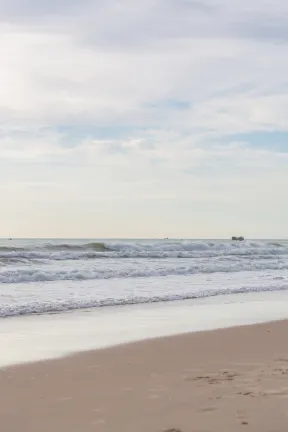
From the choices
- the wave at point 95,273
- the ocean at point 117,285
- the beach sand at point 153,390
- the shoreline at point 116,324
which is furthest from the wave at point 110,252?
the beach sand at point 153,390

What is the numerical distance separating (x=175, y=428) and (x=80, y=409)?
34.7 inches

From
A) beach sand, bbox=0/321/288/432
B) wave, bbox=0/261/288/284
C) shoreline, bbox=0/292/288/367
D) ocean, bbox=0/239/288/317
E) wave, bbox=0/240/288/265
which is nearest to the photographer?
beach sand, bbox=0/321/288/432

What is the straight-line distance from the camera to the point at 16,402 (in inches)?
201

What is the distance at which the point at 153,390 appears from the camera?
18.1 feet

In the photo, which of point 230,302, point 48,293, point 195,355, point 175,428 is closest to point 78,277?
point 48,293

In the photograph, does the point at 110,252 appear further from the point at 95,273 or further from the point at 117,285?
the point at 117,285

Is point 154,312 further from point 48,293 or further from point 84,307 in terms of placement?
point 48,293

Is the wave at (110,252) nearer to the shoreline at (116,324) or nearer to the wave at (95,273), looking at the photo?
the wave at (95,273)

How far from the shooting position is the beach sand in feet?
14.9

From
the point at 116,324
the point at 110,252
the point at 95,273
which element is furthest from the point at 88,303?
the point at 110,252

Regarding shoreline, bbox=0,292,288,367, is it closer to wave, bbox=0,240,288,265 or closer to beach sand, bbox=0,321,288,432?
beach sand, bbox=0,321,288,432

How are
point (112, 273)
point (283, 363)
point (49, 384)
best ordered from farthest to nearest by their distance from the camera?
1. point (112, 273)
2. point (283, 363)
3. point (49, 384)

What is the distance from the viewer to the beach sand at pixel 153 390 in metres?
4.55

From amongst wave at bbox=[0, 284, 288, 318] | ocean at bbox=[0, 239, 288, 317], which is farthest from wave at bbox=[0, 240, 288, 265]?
wave at bbox=[0, 284, 288, 318]
